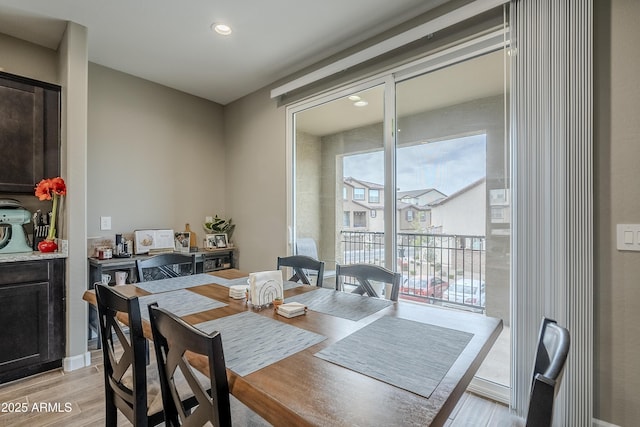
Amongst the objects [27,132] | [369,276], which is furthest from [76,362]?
[369,276]

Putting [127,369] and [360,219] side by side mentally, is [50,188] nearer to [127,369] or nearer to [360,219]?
[127,369]

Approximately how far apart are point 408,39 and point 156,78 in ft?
9.20

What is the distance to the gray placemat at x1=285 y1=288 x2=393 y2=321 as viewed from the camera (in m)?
1.53

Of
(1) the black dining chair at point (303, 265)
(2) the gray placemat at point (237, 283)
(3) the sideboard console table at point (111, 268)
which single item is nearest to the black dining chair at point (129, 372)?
(2) the gray placemat at point (237, 283)

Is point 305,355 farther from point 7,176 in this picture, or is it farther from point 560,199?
point 7,176

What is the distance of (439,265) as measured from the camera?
102 inches

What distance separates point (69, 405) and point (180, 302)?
1331 millimetres

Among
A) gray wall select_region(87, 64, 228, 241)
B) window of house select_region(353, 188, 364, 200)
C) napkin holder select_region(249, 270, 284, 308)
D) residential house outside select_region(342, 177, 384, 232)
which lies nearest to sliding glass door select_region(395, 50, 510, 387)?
residential house outside select_region(342, 177, 384, 232)

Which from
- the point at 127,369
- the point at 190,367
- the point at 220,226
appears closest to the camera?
the point at 190,367

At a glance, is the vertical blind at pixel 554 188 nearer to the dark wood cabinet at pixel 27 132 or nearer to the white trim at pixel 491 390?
the white trim at pixel 491 390

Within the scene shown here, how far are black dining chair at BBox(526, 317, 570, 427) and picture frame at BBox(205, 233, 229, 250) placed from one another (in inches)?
142

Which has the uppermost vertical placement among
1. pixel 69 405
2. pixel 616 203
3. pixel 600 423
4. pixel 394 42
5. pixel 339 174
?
pixel 394 42

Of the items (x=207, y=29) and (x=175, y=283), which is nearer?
(x=175, y=283)

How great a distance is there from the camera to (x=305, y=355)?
1.08 metres
